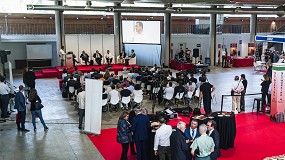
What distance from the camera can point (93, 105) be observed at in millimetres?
9023

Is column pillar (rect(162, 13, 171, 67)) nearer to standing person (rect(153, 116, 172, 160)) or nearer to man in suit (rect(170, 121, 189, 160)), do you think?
standing person (rect(153, 116, 172, 160))

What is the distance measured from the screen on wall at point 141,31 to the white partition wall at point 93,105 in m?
12.8

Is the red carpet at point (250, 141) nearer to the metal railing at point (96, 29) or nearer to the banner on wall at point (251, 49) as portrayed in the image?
the metal railing at point (96, 29)

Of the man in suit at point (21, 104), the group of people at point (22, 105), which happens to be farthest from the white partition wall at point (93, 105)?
the man in suit at point (21, 104)

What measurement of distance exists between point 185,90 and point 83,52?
10.1m

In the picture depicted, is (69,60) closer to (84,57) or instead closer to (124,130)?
(84,57)

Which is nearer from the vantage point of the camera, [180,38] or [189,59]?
[189,59]

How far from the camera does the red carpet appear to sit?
25.2 feet

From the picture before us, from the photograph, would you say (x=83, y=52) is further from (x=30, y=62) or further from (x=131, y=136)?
(x=131, y=136)

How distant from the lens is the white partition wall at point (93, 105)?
A: 888cm

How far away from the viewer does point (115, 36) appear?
22703 mm

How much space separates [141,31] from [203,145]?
55.3 feet


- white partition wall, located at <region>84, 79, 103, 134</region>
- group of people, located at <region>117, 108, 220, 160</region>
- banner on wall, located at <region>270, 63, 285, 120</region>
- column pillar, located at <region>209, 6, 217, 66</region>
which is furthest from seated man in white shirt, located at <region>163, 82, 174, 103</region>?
column pillar, located at <region>209, 6, 217, 66</region>

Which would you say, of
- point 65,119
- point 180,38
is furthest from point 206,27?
point 65,119
